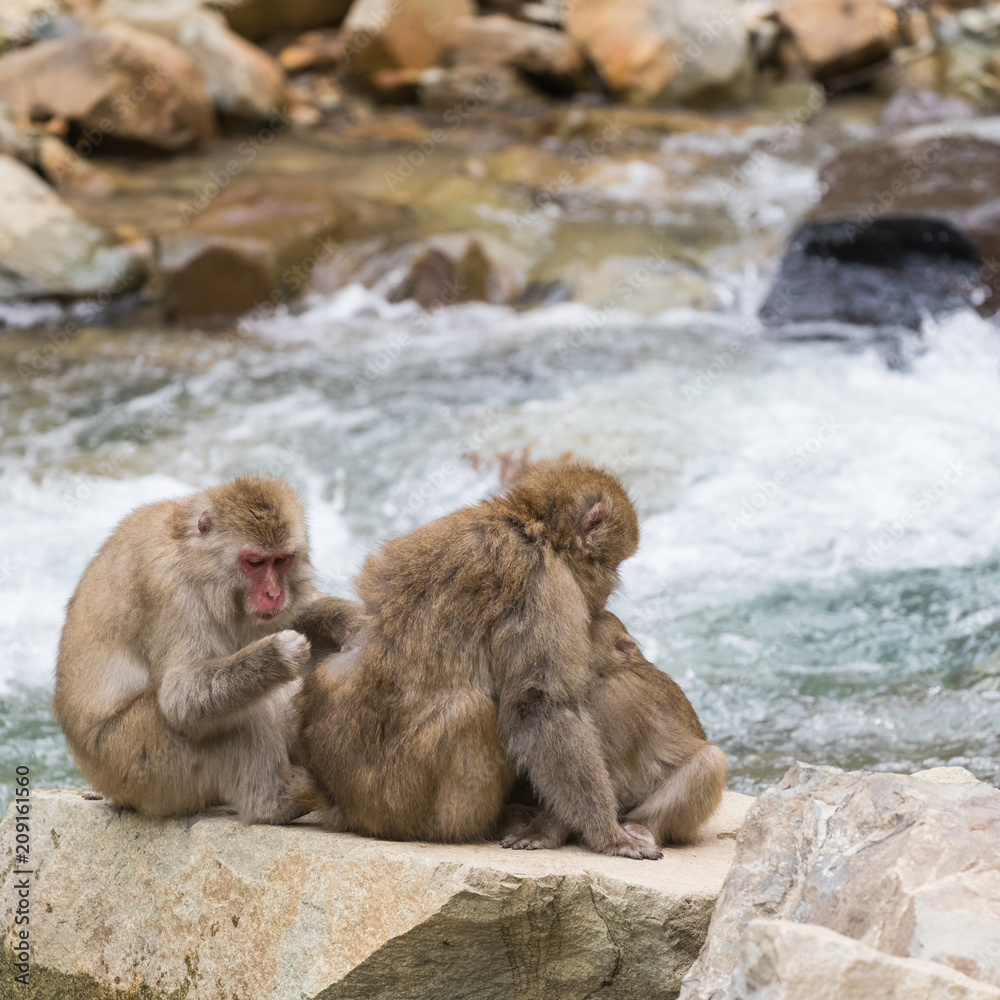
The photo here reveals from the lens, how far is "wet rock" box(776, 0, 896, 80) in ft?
54.2

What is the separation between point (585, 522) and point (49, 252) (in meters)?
9.28

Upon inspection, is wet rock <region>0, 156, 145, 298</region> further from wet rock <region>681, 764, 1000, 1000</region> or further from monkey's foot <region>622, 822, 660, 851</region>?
wet rock <region>681, 764, 1000, 1000</region>

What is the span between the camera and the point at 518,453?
315 inches

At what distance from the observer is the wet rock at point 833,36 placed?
650 inches

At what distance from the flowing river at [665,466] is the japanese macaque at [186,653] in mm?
1821

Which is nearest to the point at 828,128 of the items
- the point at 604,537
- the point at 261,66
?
the point at 261,66

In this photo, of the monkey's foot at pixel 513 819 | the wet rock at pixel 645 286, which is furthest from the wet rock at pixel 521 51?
the monkey's foot at pixel 513 819

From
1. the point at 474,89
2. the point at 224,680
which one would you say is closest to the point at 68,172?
the point at 474,89

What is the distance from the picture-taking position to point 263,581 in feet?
11.3

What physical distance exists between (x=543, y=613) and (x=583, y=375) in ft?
20.4

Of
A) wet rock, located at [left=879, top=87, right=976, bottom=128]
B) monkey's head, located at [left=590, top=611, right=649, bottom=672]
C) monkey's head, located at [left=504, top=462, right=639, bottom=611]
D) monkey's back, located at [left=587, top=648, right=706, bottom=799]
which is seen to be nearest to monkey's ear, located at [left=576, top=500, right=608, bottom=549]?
monkey's head, located at [left=504, top=462, right=639, bottom=611]

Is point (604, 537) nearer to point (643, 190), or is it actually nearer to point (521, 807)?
point (521, 807)

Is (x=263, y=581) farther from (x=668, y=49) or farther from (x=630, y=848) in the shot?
(x=668, y=49)

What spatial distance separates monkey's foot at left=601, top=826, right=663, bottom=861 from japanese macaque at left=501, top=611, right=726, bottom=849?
0.15ft
